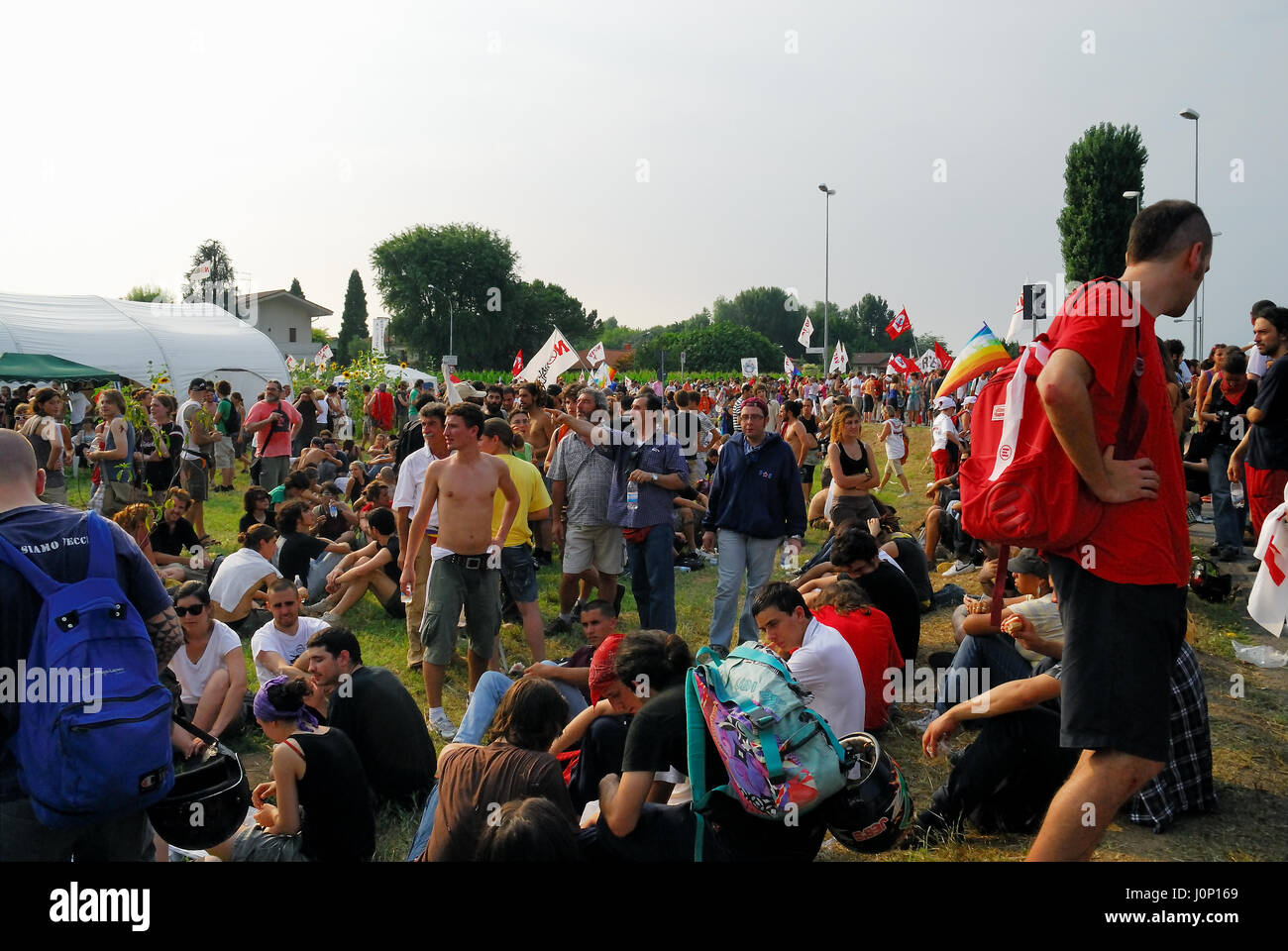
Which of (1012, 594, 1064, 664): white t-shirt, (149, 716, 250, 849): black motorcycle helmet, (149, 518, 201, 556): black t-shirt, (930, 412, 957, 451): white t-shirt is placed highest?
(930, 412, 957, 451): white t-shirt

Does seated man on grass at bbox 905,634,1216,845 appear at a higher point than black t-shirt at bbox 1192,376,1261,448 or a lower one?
lower

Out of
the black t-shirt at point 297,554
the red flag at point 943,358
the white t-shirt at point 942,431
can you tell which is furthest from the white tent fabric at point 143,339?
the white t-shirt at point 942,431

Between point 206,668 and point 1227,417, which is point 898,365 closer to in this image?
point 1227,417

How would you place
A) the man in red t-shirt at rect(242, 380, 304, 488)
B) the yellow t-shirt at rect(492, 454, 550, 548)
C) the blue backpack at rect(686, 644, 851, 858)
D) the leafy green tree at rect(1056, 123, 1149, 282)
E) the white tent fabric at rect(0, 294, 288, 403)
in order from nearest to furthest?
the blue backpack at rect(686, 644, 851, 858)
the yellow t-shirt at rect(492, 454, 550, 548)
the man in red t-shirt at rect(242, 380, 304, 488)
the white tent fabric at rect(0, 294, 288, 403)
the leafy green tree at rect(1056, 123, 1149, 282)

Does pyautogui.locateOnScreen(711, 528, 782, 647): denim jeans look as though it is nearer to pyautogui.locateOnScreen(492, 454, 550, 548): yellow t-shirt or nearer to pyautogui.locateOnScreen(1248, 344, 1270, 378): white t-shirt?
pyautogui.locateOnScreen(492, 454, 550, 548): yellow t-shirt

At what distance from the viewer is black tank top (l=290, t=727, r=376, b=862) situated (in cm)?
443

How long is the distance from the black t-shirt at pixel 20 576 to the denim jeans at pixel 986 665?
4302mm

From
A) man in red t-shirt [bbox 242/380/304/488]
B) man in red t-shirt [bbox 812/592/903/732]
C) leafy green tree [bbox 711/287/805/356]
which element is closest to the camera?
man in red t-shirt [bbox 812/592/903/732]

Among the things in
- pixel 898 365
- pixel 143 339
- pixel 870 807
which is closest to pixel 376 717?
A: pixel 870 807

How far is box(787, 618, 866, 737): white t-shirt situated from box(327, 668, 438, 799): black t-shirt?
2018 mm

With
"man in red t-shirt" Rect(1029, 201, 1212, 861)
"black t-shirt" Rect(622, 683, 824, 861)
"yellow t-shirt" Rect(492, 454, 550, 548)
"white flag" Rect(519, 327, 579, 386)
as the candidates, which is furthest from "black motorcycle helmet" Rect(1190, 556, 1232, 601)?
"white flag" Rect(519, 327, 579, 386)

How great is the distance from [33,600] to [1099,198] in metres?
58.8

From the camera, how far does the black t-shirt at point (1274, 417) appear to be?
24.2ft
